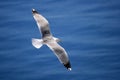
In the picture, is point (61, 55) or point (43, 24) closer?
point (61, 55)

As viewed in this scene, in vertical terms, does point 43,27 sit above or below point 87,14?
below

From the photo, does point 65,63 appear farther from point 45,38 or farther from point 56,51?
point 45,38

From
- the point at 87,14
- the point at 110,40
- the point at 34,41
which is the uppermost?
the point at 87,14

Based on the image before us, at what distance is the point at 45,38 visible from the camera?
6922 millimetres

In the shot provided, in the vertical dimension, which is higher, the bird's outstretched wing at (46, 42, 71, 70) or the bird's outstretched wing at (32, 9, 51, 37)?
the bird's outstretched wing at (32, 9, 51, 37)

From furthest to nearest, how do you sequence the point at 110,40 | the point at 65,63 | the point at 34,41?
1. the point at 110,40
2. the point at 34,41
3. the point at 65,63

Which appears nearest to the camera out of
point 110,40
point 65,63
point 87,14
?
point 65,63

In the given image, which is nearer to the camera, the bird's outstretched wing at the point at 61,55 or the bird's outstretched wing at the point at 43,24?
the bird's outstretched wing at the point at 61,55

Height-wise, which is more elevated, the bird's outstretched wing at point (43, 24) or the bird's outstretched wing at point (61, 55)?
the bird's outstretched wing at point (43, 24)

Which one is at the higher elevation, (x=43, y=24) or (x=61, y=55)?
(x=43, y=24)

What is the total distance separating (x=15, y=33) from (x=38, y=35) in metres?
0.41

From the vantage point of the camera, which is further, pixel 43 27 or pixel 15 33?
pixel 15 33

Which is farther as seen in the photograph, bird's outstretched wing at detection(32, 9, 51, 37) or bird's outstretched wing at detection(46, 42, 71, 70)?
bird's outstretched wing at detection(32, 9, 51, 37)

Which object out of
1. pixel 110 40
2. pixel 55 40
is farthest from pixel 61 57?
pixel 110 40
